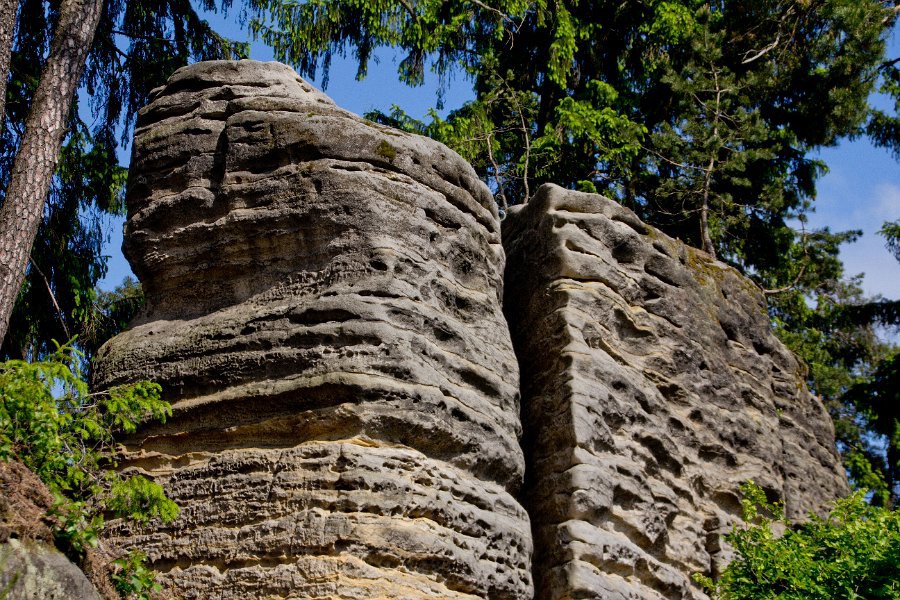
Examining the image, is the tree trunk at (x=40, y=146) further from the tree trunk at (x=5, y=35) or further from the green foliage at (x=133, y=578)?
the green foliage at (x=133, y=578)

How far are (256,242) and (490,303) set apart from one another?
1.69 m

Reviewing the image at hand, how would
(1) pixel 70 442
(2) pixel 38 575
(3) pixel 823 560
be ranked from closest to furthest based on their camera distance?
(2) pixel 38 575 < (1) pixel 70 442 < (3) pixel 823 560

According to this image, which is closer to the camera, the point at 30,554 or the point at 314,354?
the point at 30,554

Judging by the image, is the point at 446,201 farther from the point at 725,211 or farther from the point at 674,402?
the point at 725,211

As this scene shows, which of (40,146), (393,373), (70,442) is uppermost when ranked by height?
(40,146)

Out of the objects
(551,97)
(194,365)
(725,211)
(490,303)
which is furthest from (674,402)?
(551,97)

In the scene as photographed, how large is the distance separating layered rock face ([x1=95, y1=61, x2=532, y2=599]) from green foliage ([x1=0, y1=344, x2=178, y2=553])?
325 mm

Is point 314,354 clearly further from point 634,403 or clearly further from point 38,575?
point 634,403

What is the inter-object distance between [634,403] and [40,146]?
5.01 meters

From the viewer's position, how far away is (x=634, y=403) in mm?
8320

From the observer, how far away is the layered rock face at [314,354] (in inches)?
241

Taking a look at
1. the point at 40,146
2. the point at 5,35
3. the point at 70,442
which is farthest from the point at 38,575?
the point at 5,35

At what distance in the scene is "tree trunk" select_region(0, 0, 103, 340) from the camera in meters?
7.88

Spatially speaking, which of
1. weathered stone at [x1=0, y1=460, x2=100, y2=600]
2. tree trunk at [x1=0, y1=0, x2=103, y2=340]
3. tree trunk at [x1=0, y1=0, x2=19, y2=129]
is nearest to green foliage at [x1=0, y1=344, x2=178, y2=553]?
weathered stone at [x1=0, y1=460, x2=100, y2=600]
